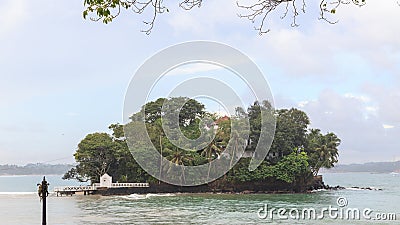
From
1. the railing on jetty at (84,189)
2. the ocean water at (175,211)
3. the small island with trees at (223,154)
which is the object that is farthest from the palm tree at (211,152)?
the railing on jetty at (84,189)

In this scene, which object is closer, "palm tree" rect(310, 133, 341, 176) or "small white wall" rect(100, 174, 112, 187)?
"small white wall" rect(100, 174, 112, 187)

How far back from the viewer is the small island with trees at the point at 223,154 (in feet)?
116

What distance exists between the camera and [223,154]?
35844 millimetres

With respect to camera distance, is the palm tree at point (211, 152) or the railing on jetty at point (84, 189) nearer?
the railing on jetty at point (84, 189)

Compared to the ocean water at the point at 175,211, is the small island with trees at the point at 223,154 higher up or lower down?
higher up

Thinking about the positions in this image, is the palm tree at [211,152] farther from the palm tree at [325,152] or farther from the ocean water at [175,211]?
the palm tree at [325,152]

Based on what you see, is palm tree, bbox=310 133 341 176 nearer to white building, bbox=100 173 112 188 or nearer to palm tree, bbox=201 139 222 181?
palm tree, bbox=201 139 222 181

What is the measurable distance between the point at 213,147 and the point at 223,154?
83 centimetres

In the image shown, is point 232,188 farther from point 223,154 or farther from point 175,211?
point 175,211

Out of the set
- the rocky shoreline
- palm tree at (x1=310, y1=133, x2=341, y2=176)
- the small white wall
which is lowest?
the rocky shoreline

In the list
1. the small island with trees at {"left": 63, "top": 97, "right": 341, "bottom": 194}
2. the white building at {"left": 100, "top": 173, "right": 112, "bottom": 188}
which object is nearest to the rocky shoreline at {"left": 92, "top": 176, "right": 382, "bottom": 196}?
the small island with trees at {"left": 63, "top": 97, "right": 341, "bottom": 194}

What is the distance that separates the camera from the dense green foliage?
35.2 metres

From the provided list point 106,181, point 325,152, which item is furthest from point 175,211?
point 325,152

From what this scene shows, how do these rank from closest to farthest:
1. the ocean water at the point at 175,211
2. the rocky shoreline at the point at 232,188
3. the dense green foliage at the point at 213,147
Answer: the ocean water at the point at 175,211
the dense green foliage at the point at 213,147
the rocky shoreline at the point at 232,188
